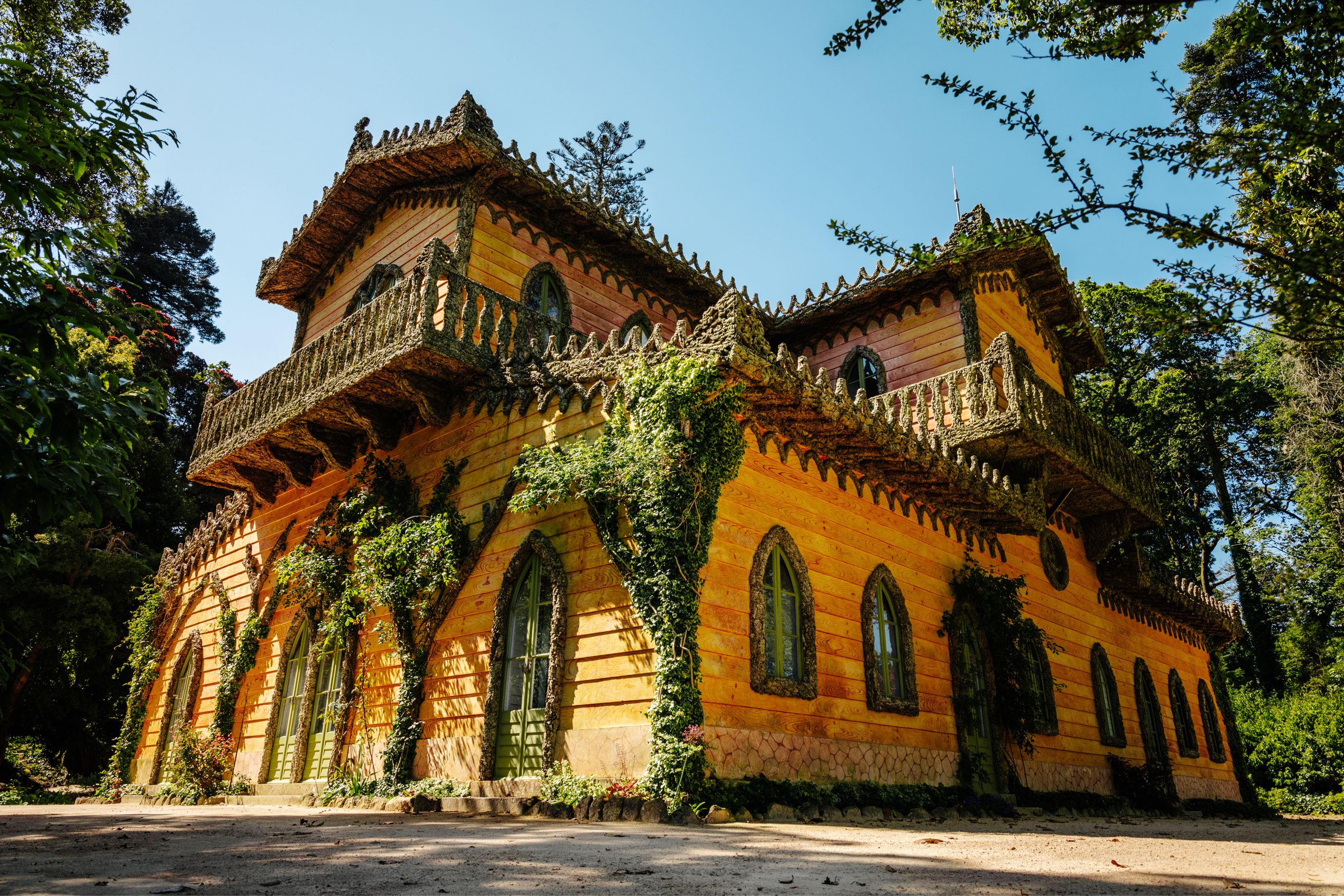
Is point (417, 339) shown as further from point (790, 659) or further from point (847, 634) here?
point (847, 634)

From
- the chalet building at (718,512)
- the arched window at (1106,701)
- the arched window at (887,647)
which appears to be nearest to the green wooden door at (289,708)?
the chalet building at (718,512)

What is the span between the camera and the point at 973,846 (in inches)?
246

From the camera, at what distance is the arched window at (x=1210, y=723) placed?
20969mm

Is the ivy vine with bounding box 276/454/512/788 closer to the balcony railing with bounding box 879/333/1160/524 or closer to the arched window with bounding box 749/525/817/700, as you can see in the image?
the arched window with bounding box 749/525/817/700

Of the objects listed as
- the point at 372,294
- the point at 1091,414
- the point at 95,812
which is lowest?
the point at 95,812

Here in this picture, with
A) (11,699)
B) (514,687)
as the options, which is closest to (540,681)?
(514,687)

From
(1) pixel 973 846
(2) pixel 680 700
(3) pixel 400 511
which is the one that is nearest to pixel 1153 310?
(1) pixel 973 846

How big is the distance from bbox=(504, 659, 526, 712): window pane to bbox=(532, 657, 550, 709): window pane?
179 mm

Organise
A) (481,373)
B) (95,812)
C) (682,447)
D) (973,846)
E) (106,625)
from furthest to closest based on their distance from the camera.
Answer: (106,625) < (481,373) < (95,812) < (682,447) < (973,846)

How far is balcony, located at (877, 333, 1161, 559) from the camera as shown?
13438 millimetres

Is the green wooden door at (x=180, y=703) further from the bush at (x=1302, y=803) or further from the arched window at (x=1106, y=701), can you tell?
the bush at (x=1302, y=803)

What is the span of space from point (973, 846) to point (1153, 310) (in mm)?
4054

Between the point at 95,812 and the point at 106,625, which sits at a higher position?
the point at 106,625

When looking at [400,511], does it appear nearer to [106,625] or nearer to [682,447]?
[682,447]
